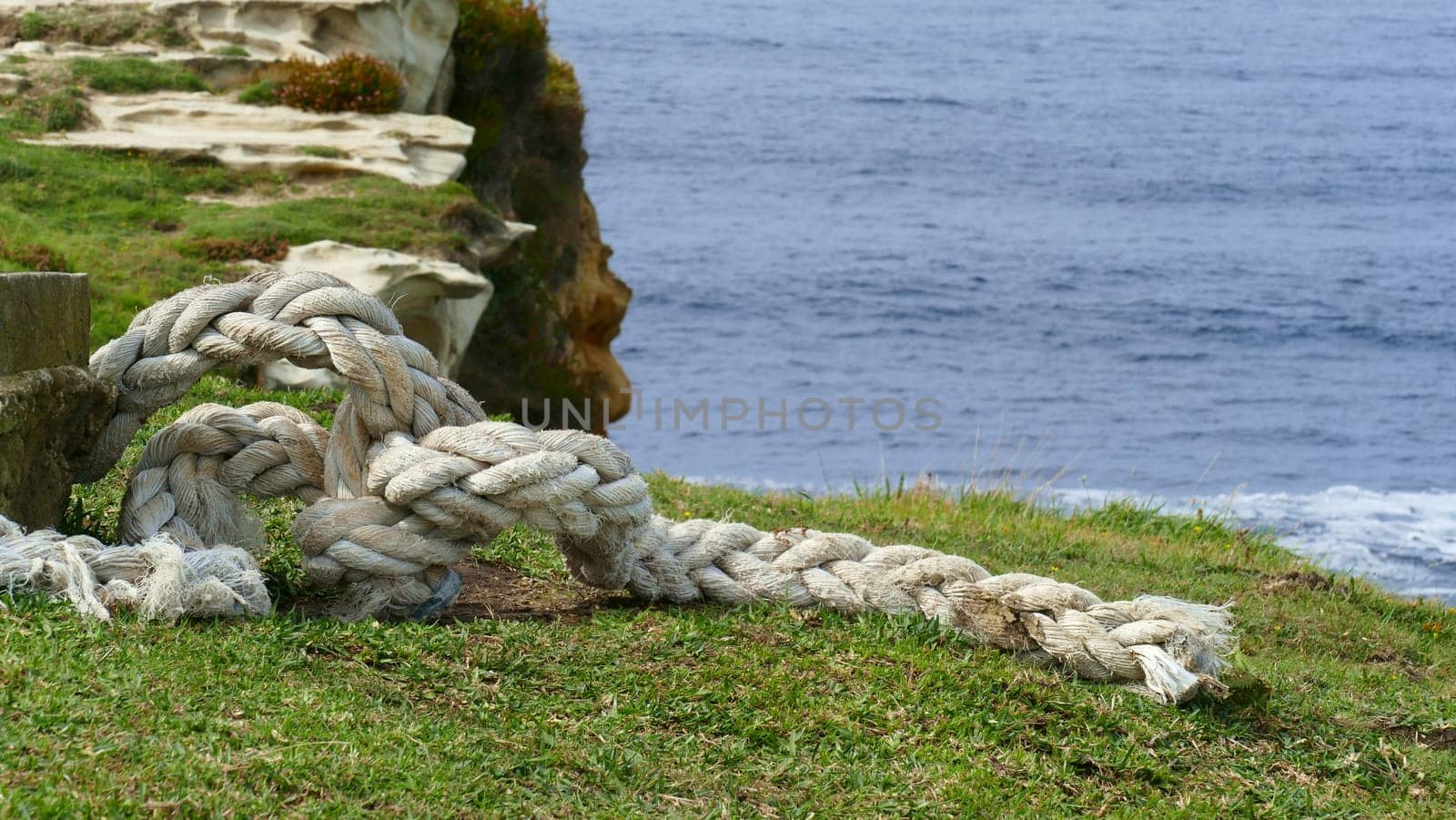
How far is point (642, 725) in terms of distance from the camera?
128 inches

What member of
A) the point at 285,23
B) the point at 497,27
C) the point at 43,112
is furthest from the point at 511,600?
the point at 497,27

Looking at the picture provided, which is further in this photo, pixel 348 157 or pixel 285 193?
pixel 348 157

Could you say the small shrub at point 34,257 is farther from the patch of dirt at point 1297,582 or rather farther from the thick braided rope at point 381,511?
the patch of dirt at point 1297,582

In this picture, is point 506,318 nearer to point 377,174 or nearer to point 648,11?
point 377,174

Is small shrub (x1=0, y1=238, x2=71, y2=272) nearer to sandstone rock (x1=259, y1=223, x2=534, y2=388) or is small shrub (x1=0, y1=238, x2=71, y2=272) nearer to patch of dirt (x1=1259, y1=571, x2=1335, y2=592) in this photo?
sandstone rock (x1=259, y1=223, x2=534, y2=388)

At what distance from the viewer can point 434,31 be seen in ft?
54.1

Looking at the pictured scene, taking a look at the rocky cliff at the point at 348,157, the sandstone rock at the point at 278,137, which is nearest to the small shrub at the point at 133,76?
the rocky cliff at the point at 348,157

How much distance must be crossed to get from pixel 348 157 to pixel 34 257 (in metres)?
4.63

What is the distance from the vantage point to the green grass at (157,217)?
9.52 meters

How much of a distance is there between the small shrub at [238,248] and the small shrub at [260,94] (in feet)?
14.3

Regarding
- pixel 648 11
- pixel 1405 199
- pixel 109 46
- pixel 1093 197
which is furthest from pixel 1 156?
pixel 648 11

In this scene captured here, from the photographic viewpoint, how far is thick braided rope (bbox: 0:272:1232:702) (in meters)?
3.40

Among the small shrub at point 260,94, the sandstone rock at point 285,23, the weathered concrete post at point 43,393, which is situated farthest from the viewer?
the sandstone rock at point 285,23

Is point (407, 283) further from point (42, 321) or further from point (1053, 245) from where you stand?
point (1053, 245)
